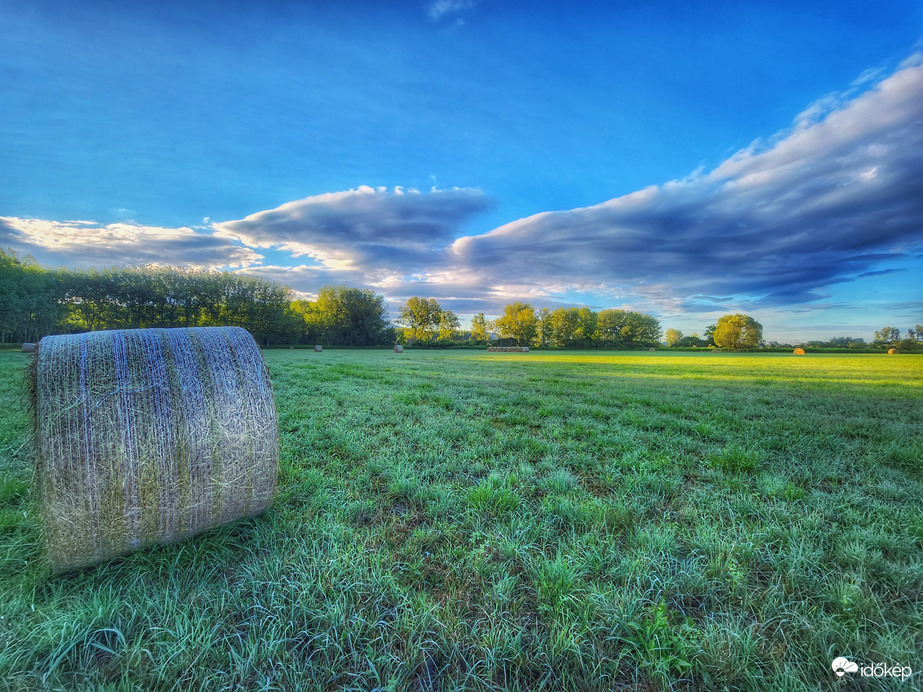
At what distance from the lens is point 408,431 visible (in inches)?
241

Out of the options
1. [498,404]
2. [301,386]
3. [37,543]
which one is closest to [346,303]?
[301,386]

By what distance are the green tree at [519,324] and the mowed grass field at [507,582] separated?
67241 mm

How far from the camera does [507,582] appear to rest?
2.39 m

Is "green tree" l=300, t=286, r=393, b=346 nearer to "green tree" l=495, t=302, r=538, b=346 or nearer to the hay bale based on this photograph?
"green tree" l=495, t=302, r=538, b=346

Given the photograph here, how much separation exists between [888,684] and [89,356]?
5.95 meters

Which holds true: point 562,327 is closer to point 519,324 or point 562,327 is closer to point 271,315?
point 519,324

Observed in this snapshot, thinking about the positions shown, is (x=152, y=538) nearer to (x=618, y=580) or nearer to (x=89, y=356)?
(x=89, y=356)

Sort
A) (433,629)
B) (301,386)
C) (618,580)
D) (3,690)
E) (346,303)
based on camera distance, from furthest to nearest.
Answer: (346,303) → (301,386) → (618,580) → (433,629) → (3,690)

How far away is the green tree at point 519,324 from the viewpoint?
2827 inches

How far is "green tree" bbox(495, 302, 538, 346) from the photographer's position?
71812mm

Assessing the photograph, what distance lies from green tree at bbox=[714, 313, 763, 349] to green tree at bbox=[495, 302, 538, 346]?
31.7 meters

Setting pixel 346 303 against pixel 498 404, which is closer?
pixel 498 404

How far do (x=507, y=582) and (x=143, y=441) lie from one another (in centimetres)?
315

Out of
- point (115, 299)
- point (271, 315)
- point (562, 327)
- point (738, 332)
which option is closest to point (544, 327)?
point (562, 327)
